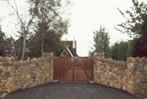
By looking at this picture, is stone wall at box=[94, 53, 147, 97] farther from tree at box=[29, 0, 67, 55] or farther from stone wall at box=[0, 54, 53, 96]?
tree at box=[29, 0, 67, 55]

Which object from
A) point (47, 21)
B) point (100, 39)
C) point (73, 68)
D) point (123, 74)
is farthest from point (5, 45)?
point (100, 39)

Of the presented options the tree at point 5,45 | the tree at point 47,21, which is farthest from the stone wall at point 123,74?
the tree at point 5,45

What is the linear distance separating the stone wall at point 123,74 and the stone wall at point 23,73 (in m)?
3.63

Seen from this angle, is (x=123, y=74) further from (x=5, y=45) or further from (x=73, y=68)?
(x=5, y=45)

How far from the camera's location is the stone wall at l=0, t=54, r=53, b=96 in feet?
35.4

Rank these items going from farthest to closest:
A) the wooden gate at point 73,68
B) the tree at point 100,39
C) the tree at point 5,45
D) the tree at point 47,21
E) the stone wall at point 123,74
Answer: the tree at point 100,39
the tree at point 5,45
the tree at point 47,21
the wooden gate at point 73,68
the stone wall at point 123,74

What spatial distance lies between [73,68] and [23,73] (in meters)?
5.09

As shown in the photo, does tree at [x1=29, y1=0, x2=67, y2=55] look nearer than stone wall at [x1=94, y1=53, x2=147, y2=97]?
No

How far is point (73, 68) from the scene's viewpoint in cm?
1678

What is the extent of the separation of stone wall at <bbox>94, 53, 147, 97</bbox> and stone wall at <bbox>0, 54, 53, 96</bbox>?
11.9 ft

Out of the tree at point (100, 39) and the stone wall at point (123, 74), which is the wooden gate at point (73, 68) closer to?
the stone wall at point (123, 74)

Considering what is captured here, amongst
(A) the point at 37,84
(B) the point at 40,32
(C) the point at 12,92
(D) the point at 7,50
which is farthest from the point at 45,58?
(D) the point at 7,50

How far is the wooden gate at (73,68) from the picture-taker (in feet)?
55.0

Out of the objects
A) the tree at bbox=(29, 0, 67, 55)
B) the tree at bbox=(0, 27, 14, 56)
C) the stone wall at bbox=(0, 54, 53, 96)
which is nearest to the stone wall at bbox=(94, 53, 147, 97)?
the stone wall at bbox=(0, 54, 53, 96)
